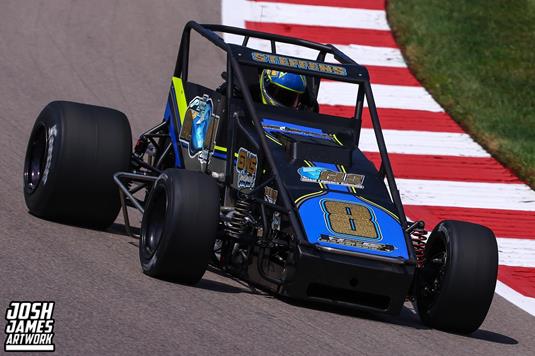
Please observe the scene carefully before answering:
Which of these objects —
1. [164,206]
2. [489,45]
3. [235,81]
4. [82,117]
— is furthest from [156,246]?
[489,45]

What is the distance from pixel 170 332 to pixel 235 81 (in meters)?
3.05

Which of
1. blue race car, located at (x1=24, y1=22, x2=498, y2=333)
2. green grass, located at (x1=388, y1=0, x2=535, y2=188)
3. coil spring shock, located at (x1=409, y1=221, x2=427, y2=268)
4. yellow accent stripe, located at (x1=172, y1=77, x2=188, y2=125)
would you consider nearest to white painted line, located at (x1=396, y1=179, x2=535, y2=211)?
green grass, located at (x1=388, y1=0, x2=535, y2=188)

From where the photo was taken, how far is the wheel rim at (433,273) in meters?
7.00

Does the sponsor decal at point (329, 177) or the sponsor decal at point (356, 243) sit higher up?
the sponsor decal at point (329, 177)

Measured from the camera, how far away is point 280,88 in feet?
26.4

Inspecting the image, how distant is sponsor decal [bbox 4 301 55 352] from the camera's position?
5188 millimetres

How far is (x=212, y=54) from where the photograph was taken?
13250 millimetres

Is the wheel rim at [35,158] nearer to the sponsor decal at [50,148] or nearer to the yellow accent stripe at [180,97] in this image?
the sponsor decal at [50,148]

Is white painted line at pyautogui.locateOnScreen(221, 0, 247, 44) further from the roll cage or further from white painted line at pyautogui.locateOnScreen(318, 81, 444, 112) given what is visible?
the roll cage

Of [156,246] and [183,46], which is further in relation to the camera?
[183,46]

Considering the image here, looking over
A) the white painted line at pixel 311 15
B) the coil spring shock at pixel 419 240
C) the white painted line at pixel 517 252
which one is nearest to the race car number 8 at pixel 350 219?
the coil spring shock at pixel 419 240

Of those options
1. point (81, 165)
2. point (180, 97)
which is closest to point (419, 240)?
point (81, 165)

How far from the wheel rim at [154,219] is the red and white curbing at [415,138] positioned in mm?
2563

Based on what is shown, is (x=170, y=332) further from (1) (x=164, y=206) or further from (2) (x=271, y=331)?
(1) (x=164, y=206)
